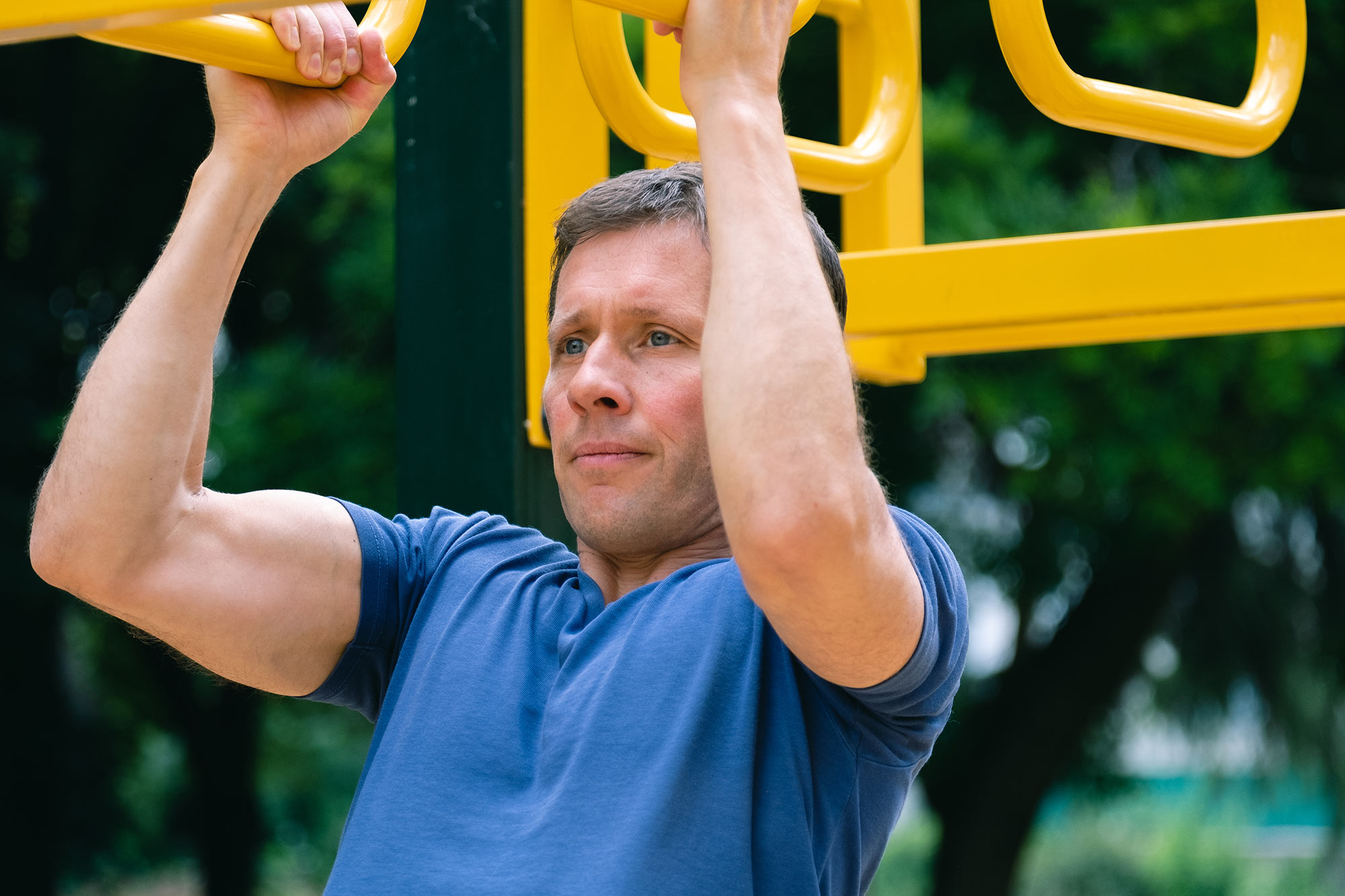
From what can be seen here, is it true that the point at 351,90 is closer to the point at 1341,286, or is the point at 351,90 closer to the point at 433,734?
the point at 433,734

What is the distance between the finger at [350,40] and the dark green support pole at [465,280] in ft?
1.57

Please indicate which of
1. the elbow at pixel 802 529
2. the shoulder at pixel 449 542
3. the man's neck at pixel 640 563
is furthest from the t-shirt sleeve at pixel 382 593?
the elbow at pixel 802 529

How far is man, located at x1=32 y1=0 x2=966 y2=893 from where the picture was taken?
42.7 inches

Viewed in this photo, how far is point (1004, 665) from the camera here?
6293 mm

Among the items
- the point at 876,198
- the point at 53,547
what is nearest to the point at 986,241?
the point at 876,198

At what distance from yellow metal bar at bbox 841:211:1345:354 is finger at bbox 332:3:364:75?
0.64 m

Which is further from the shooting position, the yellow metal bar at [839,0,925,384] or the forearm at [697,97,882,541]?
the yellow metal bar at [839,0,925,384]

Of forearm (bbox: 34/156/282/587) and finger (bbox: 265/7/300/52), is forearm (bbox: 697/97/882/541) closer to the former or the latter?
finger (bbox: 265/7/300/52)

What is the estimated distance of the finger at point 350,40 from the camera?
3.90 feet

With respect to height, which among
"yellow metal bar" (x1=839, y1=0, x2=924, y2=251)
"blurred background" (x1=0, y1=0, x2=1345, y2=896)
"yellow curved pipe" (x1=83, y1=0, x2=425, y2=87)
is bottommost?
"blurred background" (x1=0, y1=0, x2=1345, y2=896)

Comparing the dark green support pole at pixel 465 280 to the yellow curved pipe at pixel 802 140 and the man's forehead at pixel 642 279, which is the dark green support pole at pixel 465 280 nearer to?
the yellow curved pipe at pixel 802 140

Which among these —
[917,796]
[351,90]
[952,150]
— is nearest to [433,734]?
[351,90]

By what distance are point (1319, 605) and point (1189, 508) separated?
1.78 meters

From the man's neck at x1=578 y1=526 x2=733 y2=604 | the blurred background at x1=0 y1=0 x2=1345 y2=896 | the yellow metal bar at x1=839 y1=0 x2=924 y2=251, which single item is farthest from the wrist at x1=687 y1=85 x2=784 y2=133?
the blurred background at x1=0 y1=0 x2=1345 y2=896
